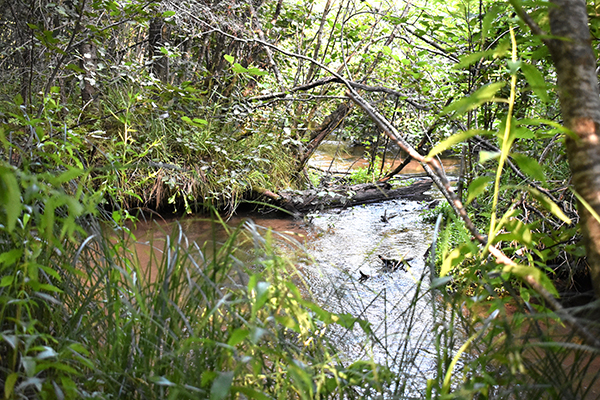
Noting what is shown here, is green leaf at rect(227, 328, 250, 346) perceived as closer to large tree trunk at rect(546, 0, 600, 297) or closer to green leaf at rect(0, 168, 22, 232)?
green leaf at rect(0, 168, 22, 232)

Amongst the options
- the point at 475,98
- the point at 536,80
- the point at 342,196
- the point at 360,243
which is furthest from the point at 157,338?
the point at 342,196

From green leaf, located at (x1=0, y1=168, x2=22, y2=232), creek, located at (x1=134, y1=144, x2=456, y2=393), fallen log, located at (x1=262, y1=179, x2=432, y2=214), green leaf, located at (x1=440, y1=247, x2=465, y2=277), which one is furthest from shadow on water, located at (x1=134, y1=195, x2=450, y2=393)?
green leaf, located at (x1=0, y1=168, x2=22, y2=232)

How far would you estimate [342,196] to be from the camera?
439 centimetres

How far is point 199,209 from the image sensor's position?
15.3 feet

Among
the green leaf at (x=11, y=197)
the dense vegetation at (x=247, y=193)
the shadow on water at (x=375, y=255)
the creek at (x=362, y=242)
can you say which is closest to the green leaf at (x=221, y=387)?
the dense vegetation at (x=247, y=193)

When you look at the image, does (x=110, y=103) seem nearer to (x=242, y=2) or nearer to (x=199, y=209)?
(x=199, y=209)

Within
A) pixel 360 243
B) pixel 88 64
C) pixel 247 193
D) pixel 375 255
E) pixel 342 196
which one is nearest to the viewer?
pixel 88 64

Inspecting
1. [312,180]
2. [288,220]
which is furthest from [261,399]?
[312,180]

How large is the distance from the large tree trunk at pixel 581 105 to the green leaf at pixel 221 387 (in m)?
0.66

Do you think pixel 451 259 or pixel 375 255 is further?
pixel 375 255

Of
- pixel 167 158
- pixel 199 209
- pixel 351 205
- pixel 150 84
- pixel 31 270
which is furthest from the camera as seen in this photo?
pixel 351 205

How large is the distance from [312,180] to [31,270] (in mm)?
5101

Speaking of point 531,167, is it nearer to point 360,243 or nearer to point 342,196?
point 360,243

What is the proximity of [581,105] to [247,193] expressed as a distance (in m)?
4.11
